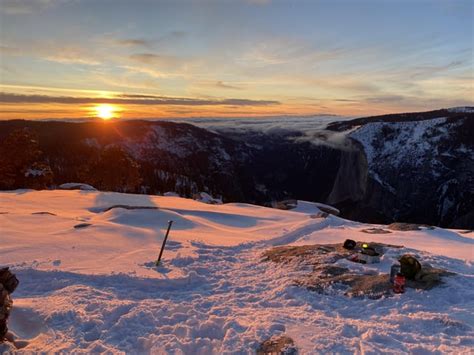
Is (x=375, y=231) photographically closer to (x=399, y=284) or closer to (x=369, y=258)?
(x=369, y=258)

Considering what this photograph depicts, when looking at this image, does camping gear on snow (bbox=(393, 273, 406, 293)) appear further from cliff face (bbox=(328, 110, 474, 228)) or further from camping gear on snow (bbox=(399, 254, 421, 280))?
cliff face (bbox=(328, 110, 474, 228))

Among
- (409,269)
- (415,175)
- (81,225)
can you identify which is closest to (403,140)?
(415,175)

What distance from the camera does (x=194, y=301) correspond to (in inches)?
335

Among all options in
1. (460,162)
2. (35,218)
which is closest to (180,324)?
(35,218)

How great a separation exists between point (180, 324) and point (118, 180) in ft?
151

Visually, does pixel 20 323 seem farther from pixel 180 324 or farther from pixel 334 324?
pixel 334 324

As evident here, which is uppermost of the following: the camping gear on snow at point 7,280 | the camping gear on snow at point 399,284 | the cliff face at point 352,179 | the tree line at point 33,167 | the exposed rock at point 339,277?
the camping gear on snow at point 7,280

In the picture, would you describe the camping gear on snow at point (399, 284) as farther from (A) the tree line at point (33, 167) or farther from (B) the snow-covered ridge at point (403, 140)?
(B) the snow-covered ridge at point (403, 140)

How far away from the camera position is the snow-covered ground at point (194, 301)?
6.59 metres

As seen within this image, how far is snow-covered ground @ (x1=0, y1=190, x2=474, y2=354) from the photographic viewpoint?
21.6 ft

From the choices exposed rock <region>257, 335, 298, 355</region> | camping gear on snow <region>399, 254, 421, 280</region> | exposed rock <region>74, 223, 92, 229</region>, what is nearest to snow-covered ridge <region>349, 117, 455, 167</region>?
exposed rock <region>74, 223, 92, 229</region>

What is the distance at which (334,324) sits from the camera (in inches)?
281

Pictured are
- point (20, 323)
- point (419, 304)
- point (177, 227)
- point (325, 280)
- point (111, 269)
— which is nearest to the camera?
point (20, 323)

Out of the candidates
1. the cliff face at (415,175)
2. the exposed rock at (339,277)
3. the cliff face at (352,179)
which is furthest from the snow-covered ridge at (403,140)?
the exposed rock at (339,277)
